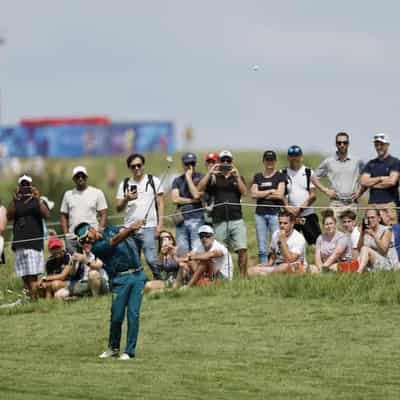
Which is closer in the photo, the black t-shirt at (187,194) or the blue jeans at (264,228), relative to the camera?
the blue jeans at (264,228)

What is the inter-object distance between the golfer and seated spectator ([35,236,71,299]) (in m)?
4.79

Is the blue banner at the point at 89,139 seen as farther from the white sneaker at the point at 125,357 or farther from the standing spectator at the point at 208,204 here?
the white sneaker at the point at 125,357

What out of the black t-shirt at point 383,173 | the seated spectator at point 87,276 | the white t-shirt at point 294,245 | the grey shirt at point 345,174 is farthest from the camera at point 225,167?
the seated spectator at point 87,276

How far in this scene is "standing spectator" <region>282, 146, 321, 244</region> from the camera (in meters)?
20.9

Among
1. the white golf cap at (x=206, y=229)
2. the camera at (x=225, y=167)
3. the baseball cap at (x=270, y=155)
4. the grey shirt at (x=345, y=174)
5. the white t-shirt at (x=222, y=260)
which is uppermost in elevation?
the baseball cap at (x=270, y=155)

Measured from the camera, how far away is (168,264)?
20.9m

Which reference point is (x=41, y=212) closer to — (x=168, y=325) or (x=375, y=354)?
(x=168, y=325)

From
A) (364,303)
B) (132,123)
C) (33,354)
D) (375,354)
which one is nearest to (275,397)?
(375,354)

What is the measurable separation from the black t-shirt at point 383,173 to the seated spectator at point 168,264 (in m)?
3.04

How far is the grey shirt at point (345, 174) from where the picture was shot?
2095 centimetres

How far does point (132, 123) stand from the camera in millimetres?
93312

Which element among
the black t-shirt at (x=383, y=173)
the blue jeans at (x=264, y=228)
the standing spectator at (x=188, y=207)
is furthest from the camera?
the standing spectator at (x=188, y=207)

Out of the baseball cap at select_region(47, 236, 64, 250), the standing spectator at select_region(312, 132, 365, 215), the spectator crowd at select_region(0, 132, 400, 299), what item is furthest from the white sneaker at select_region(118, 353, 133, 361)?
the standing spectator at select_region(312, 132, 365, 215)

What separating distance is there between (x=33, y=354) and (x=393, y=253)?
5665 mm
